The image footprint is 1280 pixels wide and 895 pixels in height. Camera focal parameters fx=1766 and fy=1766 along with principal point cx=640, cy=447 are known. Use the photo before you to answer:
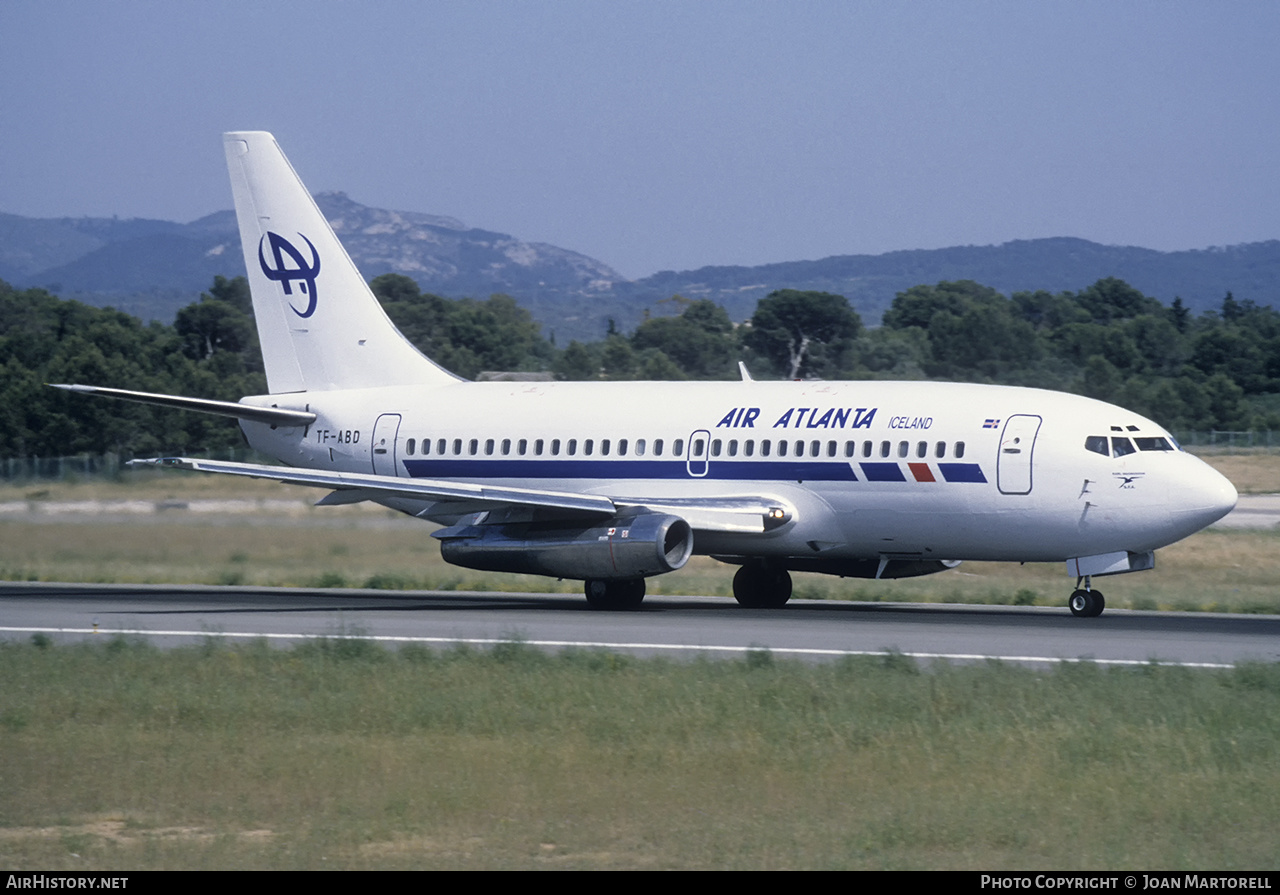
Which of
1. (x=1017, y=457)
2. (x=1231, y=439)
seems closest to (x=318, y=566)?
(x=1017, y=457)

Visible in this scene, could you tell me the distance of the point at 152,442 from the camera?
216ft

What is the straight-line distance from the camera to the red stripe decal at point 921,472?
88.8 feet

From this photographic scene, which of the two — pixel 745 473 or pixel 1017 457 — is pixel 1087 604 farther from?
pixel 745 473

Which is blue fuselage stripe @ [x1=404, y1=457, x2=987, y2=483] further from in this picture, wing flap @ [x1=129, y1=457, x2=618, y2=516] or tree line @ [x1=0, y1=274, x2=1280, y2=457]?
tree line @ [x1=0, y1=274, x2=1280, y2=457]

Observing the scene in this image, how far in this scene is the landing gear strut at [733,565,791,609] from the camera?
3028 cm

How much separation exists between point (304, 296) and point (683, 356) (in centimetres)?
Result: 9140

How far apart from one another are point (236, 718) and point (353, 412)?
1771 centimetres

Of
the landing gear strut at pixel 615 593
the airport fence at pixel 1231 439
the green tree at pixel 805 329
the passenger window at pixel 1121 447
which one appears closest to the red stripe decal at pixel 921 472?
the passenger window at pixel 1121 447

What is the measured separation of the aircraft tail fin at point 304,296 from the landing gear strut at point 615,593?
709 centimetres

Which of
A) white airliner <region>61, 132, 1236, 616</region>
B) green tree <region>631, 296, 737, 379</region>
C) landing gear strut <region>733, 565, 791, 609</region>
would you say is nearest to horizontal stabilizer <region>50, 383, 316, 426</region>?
white airliner <region>61, 132, 1236, 616</region>

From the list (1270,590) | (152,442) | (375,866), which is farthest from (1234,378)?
(375,866)

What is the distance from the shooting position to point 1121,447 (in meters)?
26.4
